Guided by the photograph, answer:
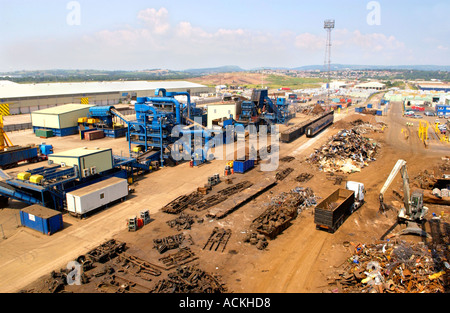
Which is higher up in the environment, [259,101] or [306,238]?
[259,101]

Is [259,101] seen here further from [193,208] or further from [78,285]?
[78,285]

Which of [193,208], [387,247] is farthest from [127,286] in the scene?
[387,247]

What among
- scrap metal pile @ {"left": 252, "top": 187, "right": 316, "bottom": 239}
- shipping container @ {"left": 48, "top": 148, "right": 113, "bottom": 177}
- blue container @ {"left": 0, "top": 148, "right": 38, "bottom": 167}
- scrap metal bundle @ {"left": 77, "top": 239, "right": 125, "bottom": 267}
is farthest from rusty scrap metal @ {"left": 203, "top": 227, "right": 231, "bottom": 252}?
blue container @ {"left": 0, "top": 148, "right": 38, "bottom": 167}

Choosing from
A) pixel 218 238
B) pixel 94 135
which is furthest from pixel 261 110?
pixel 218 238

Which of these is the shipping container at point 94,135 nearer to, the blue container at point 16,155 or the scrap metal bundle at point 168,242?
the blue container at point 16,155

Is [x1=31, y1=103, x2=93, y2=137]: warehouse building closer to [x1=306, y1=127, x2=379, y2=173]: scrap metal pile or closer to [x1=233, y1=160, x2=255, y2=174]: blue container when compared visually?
[x1=233, y1=160, x2=255, y2=174]: blue container

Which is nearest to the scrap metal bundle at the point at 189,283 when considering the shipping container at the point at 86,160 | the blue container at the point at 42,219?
the blue container at the point at 42,219
